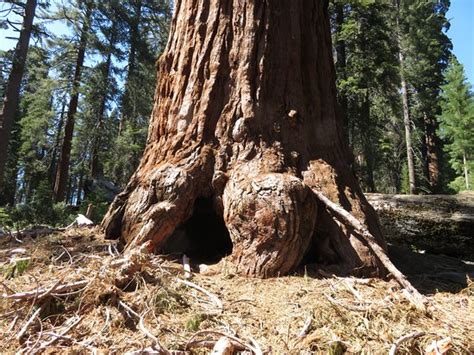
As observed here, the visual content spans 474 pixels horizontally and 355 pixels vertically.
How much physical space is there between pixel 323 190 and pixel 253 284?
1012 mm

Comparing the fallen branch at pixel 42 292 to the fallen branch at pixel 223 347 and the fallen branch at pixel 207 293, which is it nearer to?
the fallen branch at pixel 207 293

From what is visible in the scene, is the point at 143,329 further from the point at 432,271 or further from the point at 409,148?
the point at 409,148

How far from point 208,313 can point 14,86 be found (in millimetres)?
14009

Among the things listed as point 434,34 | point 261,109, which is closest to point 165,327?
point 261,109

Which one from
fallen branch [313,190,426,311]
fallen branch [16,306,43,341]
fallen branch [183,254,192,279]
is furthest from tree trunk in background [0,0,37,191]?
fallen branch [313,190,426,311]

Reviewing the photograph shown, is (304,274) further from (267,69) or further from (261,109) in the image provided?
(267,69)

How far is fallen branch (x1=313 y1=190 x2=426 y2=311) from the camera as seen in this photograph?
2.60 metres

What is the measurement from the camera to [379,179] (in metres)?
27.1

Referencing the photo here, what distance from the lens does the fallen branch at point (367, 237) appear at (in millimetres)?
2603

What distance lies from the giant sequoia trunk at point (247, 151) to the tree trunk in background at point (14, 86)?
11103 millimetres

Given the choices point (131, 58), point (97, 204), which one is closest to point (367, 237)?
point (97, 204)

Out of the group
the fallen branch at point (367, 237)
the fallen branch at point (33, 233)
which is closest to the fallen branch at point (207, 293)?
the fallen branch at point (367, 237)

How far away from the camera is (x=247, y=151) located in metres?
3.36

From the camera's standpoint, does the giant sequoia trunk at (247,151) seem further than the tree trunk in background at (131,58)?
No
